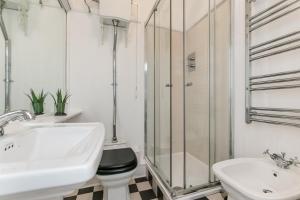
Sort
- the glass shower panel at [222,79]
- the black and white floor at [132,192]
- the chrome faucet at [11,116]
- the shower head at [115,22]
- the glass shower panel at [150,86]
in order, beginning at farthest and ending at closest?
the glass shower panel at [150,86]
the shower head at [115,22]
the black and white floor at [132,192]
the glass shower panel at [222,79]
the chrome faucet at [11,116]

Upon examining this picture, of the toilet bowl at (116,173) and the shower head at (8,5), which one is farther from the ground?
the shower head at (8,5)

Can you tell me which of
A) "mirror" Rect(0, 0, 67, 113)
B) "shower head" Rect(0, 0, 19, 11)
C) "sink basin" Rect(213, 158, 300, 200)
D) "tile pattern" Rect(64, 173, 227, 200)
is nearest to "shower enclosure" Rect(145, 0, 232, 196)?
"tile pattern" Rect(64, 173, 227, 200)

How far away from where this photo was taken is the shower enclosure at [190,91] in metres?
1.46

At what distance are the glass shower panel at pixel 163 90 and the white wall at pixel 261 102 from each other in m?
0.57

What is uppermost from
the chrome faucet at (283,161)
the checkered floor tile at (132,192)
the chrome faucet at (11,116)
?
the chrome faucet at (11,116)

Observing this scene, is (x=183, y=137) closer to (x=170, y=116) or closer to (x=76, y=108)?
(x=170, y=116)

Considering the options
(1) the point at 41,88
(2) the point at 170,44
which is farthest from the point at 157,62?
(1) the point at 41,88

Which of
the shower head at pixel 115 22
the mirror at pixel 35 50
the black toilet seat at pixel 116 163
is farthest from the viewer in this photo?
the shower head at pixel 115 22

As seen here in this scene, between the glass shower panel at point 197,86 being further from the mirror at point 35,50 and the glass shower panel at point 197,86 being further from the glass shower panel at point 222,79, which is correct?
the mirror at point 35,50

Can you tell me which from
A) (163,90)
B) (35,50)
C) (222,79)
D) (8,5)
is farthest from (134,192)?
(8,5)

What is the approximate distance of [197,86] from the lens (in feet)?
5.73

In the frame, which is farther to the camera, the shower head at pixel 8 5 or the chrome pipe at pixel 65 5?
the chrome pipe at pixel 65 5

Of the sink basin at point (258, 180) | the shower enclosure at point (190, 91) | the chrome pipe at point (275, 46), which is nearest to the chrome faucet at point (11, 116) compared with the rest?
the sink basin at point (258, 180)

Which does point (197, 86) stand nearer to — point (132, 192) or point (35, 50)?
point (132, 192)
